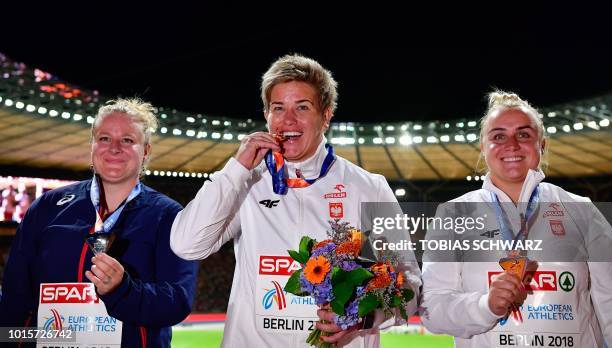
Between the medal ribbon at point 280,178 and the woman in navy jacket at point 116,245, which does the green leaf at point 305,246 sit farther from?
the woman in navy jacket at point 116,245

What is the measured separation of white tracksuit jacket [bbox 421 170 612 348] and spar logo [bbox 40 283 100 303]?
188 centimetres

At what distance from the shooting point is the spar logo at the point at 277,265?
2.84m

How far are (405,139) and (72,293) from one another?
65.4 ft

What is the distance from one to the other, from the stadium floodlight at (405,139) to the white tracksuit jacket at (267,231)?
19.2 m

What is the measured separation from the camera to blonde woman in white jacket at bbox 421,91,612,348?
9.43ft

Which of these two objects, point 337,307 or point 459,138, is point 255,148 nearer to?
point 337,307

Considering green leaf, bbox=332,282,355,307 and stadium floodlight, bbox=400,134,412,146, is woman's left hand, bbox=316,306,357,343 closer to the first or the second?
green leaf, bbox=332,282,355,307

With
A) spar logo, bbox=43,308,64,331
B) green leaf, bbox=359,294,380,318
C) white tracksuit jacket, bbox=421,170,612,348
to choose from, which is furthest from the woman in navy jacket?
white tracksuit jacket, bbox=421,170,612,348

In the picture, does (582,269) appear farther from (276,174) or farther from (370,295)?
(276,174)

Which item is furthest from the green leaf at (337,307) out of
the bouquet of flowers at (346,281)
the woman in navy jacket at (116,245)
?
the woman in navy jacket at (116,245)

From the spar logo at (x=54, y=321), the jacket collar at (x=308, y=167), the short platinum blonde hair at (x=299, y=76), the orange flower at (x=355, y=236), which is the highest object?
the short platinum blonde hair at (x=299, y=76)

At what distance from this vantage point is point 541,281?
2943mm

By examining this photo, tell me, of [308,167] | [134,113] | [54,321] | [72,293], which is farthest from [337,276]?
[134,113]

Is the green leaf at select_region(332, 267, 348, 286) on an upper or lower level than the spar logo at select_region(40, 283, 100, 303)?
upper
